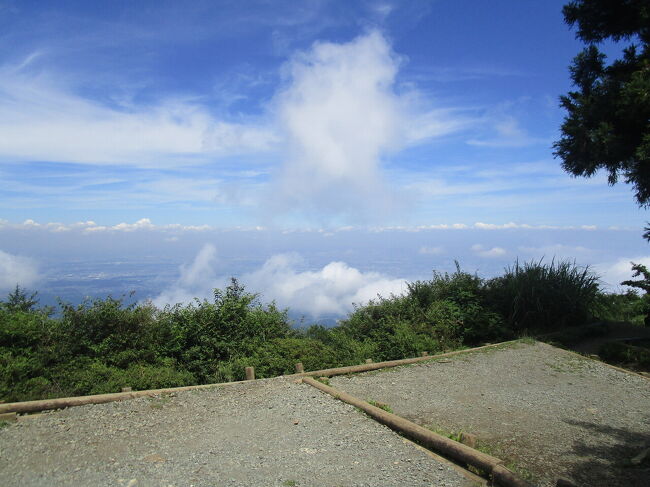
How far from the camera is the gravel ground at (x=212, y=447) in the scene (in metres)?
3.53

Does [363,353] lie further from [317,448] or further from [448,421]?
[317,448]

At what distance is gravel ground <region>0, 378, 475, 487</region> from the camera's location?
3.53 meters

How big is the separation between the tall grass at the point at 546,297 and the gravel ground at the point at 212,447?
24.6ft

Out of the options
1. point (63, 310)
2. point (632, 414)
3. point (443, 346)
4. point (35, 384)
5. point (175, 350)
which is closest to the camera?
point (632, 414)

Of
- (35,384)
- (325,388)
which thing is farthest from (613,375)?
(35,384)

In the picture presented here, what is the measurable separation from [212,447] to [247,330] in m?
4.26

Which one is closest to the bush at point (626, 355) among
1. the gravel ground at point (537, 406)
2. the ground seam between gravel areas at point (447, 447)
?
the gravel ground at point (537, 406)

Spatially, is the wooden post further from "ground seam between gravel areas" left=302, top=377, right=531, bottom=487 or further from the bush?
the bush

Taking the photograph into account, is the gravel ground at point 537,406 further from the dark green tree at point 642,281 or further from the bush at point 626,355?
the dark green tree at point 642,281

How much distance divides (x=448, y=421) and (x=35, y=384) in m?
5.72

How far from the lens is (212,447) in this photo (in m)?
4.21

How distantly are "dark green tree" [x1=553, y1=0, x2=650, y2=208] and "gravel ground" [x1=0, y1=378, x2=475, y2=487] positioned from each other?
7.12 metres

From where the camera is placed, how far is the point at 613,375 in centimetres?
714

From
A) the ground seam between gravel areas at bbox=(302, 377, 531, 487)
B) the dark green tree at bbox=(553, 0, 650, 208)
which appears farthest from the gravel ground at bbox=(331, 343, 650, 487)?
the dark green tree at bbox=(553, 0, 650, 208)
